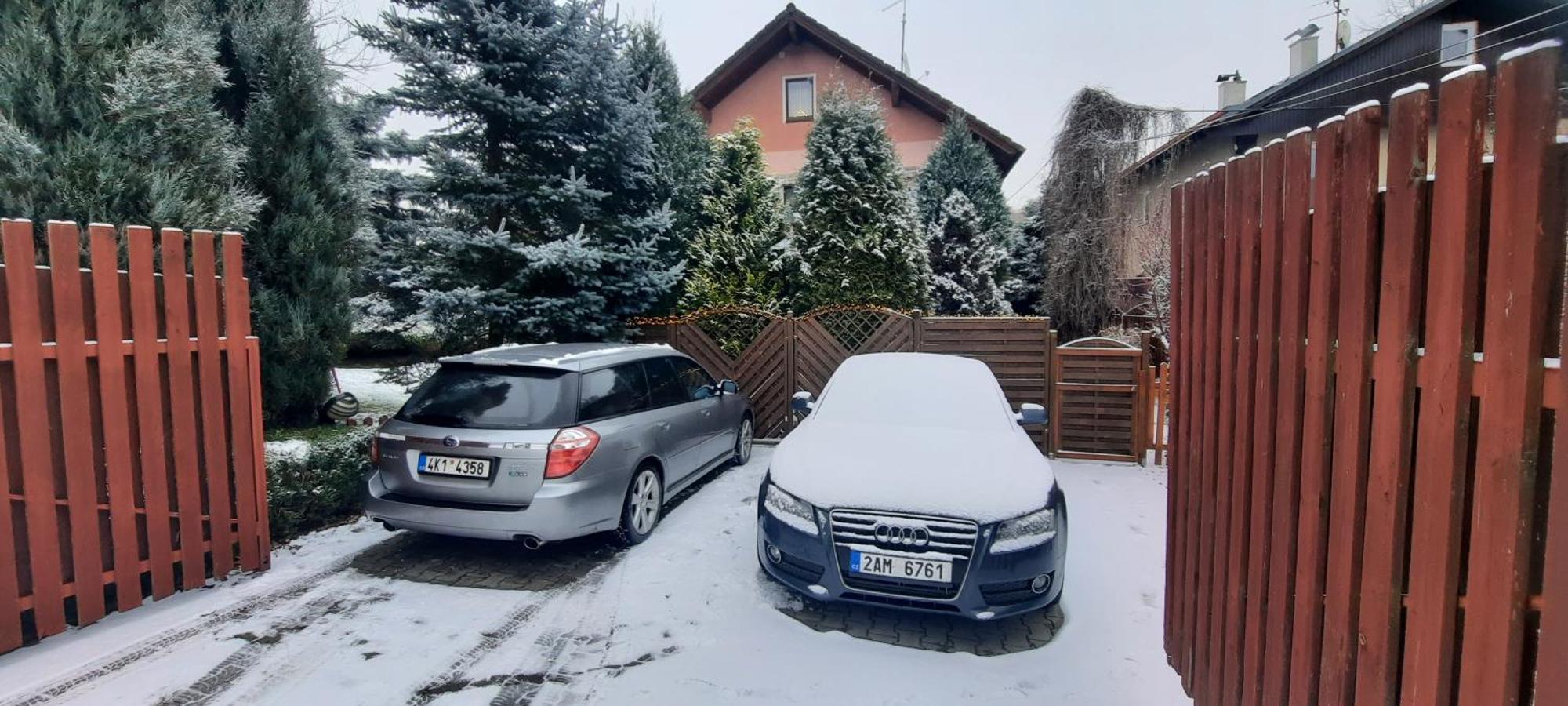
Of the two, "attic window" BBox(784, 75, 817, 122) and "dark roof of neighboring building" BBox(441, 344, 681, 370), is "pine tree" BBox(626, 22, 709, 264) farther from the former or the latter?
"attic window" BBox(784, 75, 817, 122)

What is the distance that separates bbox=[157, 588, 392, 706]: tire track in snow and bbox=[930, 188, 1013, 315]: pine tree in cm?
1053

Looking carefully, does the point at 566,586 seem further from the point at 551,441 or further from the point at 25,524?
the point at 25,524

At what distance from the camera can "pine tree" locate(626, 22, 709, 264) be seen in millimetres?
9906

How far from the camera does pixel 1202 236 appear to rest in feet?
9.82

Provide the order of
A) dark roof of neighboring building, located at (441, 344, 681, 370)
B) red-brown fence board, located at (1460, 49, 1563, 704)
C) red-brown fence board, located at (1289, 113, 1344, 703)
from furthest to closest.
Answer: dark roof of neighboring building, located at (441, 344, 681, 370)
red-brown fence board, located at (1289, 113, 1344, 703)
red-brown fence board, located at (1460, 49, 1563, 704)

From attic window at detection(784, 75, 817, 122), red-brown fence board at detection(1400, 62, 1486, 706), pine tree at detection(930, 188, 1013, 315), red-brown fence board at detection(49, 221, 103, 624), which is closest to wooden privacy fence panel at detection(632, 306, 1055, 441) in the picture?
pine tree at detection(930, 188, 1013, 315)

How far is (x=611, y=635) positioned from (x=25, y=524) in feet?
10.0

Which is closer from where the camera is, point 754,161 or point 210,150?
point 210,150

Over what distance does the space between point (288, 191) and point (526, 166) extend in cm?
261

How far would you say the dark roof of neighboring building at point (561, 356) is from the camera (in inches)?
191

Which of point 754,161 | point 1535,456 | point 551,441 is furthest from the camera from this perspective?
point 754,161

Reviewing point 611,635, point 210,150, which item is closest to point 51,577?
point 611,635

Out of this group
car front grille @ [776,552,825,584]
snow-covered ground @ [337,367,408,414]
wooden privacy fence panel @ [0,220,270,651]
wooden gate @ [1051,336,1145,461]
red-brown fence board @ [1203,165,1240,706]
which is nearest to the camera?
red-brown fence board @ [1203,165,1240,706]

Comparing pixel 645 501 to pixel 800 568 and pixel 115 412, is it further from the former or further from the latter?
pixel 115 412
